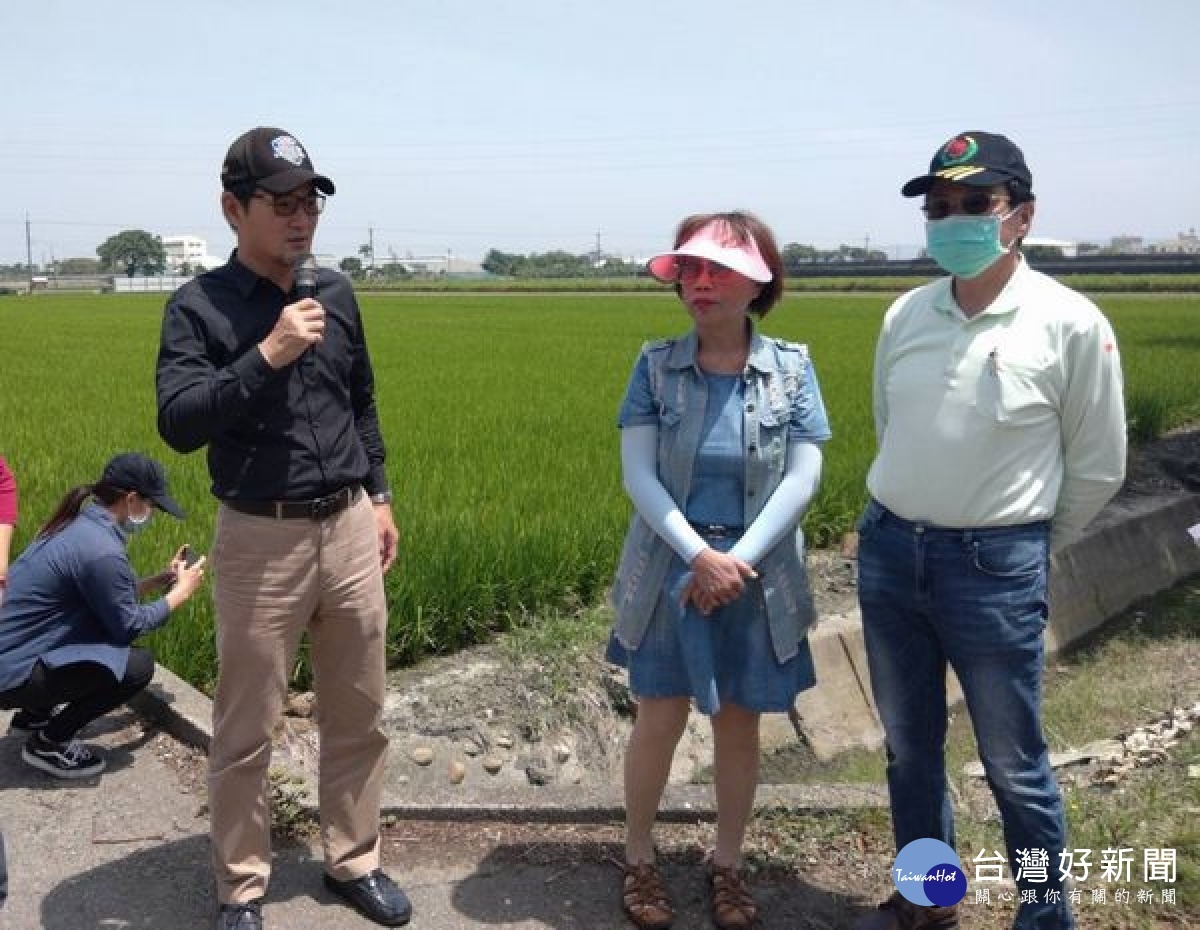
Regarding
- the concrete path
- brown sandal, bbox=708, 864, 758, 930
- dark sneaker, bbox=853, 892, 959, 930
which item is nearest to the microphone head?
the concrete path

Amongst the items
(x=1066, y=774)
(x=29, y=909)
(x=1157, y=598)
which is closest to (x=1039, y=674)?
(x=1066, y=774)

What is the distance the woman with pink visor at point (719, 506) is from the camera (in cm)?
264

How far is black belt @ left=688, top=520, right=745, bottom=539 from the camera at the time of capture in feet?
8.82

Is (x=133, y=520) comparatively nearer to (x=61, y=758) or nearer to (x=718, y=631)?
(x=61, y=758)

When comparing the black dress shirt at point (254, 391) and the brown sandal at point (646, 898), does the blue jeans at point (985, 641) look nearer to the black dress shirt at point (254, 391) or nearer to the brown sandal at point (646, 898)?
the brown sandal at point (646, 898)

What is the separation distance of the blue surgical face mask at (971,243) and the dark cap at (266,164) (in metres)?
1.40

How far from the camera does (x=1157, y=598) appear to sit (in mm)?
7035

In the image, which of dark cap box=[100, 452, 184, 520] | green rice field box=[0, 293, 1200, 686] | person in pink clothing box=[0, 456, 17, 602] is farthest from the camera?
green rice field box=[0, 293, 1200, 686]

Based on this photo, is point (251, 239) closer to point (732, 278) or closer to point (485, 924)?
point (732, 278)

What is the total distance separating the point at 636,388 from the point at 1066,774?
2.48 meters

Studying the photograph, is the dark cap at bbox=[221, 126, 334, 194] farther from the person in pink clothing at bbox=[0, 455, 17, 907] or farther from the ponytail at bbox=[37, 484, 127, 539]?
the ponytail at bbox=[37, 484, 127, 539]

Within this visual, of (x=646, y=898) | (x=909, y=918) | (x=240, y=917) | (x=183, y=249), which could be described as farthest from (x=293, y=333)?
(x=183, y=249)

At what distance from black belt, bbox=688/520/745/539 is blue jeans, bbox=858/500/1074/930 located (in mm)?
315

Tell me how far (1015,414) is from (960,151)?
59 centimetres
